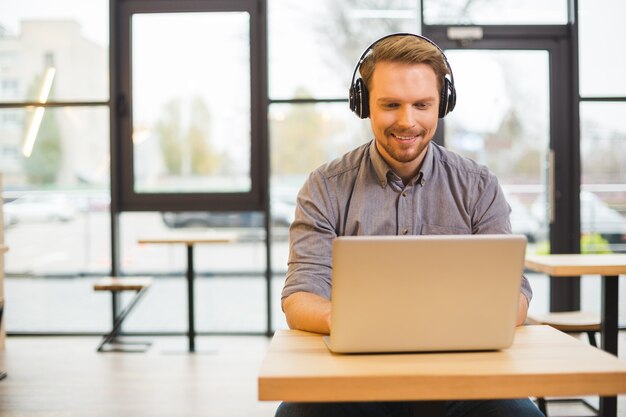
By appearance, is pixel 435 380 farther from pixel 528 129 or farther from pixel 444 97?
pixel 528 129

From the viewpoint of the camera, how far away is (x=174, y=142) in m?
5.31

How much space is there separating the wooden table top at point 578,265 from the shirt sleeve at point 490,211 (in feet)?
4.50

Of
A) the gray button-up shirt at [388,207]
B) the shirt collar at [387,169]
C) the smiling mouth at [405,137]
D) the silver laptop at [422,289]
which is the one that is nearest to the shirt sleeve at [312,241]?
the gray button-up shirt at [388,207]

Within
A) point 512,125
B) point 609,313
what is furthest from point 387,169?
point 512,125

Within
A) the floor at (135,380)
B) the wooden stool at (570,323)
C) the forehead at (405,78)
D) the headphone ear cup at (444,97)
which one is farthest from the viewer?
the floor at (135,380)

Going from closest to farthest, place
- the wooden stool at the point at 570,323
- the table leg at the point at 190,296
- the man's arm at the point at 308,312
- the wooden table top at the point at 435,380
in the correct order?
the wooden table top at the point at 435,380 → the man's arm at the point at 308,312 → the wooden stool at the point at 570,323 → the table leg at the point at 190,296

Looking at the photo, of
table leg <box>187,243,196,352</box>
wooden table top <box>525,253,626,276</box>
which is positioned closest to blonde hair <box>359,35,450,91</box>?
wooden table top <box>525,253,626,276</box>

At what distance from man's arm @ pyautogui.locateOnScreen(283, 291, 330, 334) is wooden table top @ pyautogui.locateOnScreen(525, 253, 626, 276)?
5.81ft

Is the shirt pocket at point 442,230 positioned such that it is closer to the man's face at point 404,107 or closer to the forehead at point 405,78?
the man's face at point 404,107

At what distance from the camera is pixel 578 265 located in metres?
3.05

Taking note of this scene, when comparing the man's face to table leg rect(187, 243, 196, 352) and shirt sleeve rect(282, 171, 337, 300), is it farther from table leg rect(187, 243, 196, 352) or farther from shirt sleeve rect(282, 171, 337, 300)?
table leg rect(187, 243, 196, 352)

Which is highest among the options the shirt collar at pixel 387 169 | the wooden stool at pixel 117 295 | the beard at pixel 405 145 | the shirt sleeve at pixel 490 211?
the beard at pixel 405 145

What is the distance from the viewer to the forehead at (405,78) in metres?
1.64

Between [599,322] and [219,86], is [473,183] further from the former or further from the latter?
[219,86]
